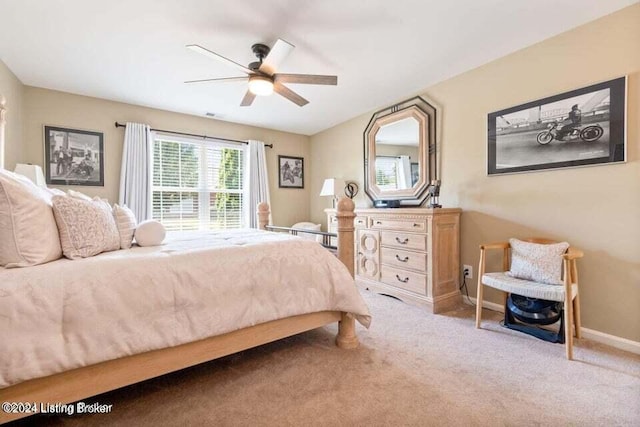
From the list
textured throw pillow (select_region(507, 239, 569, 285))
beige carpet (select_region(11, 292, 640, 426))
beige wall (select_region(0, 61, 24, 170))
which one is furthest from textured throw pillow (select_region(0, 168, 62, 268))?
textured throw pillow (select_region(507, 239, 569, 285))

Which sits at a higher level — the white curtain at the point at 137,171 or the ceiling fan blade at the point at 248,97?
the ceiling fan blade at the point at 248,97

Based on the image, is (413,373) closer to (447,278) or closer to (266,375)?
(266,375)

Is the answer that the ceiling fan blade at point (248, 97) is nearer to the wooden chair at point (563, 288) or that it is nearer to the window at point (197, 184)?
the window at point (197, 184)

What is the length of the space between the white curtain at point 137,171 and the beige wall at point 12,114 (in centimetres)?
92

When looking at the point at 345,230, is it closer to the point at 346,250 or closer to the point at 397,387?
the point at 346,250

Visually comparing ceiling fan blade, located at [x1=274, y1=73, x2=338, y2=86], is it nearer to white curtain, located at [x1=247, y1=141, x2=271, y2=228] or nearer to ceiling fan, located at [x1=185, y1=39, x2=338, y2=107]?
ceiling fan, located at [x1=185, y1=39, x2=338, y2=107]

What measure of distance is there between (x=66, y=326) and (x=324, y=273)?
1305mm

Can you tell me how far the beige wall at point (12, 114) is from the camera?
268 centimetres

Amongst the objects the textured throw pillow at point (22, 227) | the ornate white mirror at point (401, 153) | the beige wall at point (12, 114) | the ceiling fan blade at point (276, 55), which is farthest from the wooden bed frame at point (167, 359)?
the beige wall at point (12, 114)

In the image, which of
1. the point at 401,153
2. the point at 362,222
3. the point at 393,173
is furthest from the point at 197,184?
the point at 401,153

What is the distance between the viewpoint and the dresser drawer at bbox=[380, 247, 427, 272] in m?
2.78

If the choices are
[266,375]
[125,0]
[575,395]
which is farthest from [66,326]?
[575,395]

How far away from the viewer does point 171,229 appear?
13.1 ft

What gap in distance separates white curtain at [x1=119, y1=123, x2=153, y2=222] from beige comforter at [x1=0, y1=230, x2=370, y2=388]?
2344 millimetres
